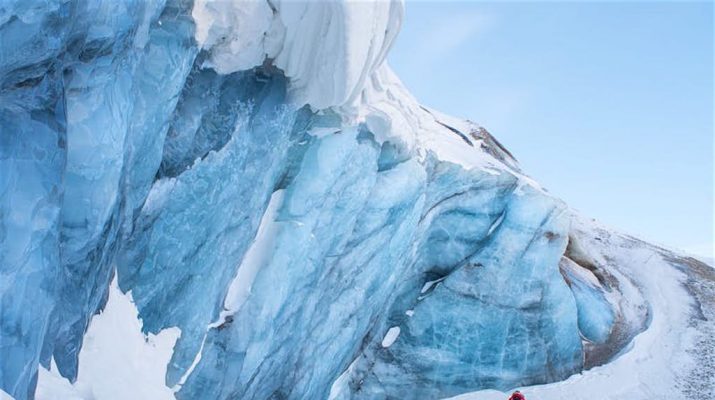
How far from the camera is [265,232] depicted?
269 inches

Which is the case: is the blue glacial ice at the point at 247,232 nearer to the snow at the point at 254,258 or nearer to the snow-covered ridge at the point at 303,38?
the snow at the point at 254,258

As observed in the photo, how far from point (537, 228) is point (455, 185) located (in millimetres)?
1959

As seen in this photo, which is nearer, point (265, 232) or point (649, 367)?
point (265, 232)

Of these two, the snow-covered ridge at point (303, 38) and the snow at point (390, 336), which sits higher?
the snow-covered ridge at point (303, 38)

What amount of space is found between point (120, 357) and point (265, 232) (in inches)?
91.3

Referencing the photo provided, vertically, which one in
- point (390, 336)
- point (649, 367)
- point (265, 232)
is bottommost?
point (390, 336)

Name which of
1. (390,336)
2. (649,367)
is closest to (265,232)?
(390,336)

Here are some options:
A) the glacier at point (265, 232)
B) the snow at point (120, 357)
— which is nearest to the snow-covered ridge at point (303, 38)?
the glacier at point (265, 232)

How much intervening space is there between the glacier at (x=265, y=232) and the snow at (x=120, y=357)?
0.06 ft

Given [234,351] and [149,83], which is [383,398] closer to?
[234,351]

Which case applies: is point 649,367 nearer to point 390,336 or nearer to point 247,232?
point 390,336

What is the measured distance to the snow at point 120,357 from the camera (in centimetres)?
449

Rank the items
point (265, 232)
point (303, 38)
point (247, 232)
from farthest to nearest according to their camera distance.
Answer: point (265, 232)
point (247, 232)
point (303, 38)

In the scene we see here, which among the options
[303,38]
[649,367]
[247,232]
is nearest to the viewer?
[303,38]
